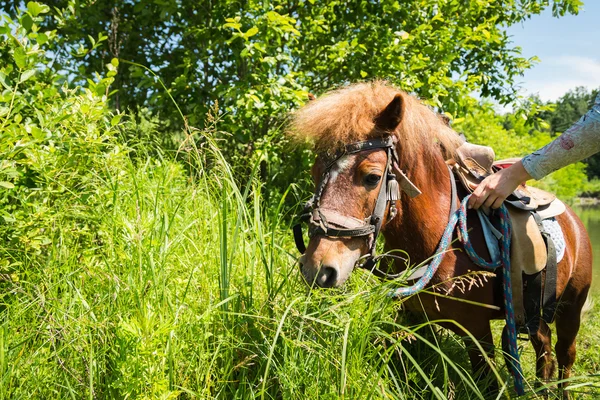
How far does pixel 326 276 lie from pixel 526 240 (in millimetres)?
1226

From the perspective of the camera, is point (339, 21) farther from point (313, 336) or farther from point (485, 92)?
point (313, 336)

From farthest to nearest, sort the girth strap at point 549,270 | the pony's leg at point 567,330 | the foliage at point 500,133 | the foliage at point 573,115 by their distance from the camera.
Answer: the foliage at point 573,115 → the foliage at point 500,133 → the pony's leg at point 567,330 → the girth strap at point 549,270

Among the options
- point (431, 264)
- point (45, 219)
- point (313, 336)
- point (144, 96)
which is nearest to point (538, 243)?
point (431, 264)

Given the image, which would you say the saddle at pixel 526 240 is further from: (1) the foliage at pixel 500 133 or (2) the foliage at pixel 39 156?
(1) the foliage at pixel 500 133

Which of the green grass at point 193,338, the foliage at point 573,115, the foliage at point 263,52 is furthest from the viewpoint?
the foliage at point 573,115

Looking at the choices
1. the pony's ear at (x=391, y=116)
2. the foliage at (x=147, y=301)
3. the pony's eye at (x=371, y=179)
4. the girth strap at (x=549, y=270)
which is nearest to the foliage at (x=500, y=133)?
the girth strap at (x=549, y=270)

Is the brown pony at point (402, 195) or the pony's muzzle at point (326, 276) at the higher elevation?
the brown pony at point (402, 195)

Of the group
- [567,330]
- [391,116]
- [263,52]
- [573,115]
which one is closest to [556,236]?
[567,330]

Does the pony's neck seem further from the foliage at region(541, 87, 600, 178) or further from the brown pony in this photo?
the foliage at region(541, 87, 600, 178)

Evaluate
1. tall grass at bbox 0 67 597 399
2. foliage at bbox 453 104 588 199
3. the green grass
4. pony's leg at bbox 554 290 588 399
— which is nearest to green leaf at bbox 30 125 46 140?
tall grass at bbox 0 67 597 399

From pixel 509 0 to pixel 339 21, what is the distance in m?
2.49

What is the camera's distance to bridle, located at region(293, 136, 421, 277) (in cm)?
196

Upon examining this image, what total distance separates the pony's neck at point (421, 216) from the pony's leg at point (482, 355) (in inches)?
20.2

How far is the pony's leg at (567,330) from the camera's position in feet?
10.5
